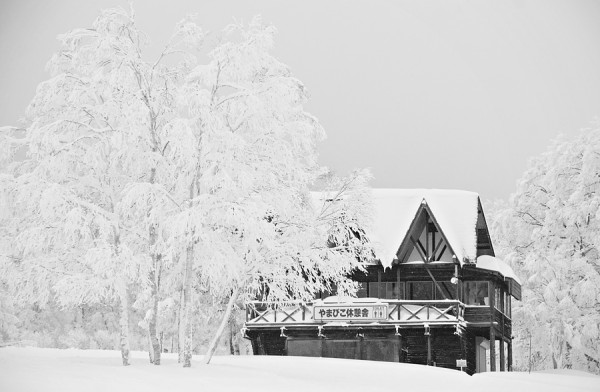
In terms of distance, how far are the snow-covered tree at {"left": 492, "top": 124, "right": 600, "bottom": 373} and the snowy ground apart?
13.0m

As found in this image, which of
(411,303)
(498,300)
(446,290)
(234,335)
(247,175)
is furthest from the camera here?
(234,335)

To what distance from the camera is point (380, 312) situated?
39062 millimetres

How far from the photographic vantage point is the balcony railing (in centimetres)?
3909

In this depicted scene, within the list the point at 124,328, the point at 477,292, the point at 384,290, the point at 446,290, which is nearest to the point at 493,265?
the point at 477,292

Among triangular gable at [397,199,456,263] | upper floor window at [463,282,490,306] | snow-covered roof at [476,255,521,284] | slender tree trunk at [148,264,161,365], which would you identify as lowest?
slender tree trunk at [148,264,161,365]

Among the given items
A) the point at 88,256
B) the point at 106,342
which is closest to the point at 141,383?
the point at 88,256

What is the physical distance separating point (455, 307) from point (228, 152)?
18409 mm

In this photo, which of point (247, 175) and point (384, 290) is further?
point (384, 290)

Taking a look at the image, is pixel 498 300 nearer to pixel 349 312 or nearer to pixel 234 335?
pixel 349 312

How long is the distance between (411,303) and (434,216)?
405 cm

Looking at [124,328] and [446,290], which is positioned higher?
[446,290]

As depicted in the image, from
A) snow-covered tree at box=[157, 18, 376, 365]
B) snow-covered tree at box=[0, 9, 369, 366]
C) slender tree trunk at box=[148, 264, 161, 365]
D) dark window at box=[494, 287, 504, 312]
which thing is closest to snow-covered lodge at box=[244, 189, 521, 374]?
dark window at box=[494, 287, 504, 312]

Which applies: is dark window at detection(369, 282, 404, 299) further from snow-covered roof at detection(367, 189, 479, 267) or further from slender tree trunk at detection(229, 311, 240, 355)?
slender tree trunk at detection(229, 311, 240, 355)

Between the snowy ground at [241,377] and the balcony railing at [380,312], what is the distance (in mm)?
8179
